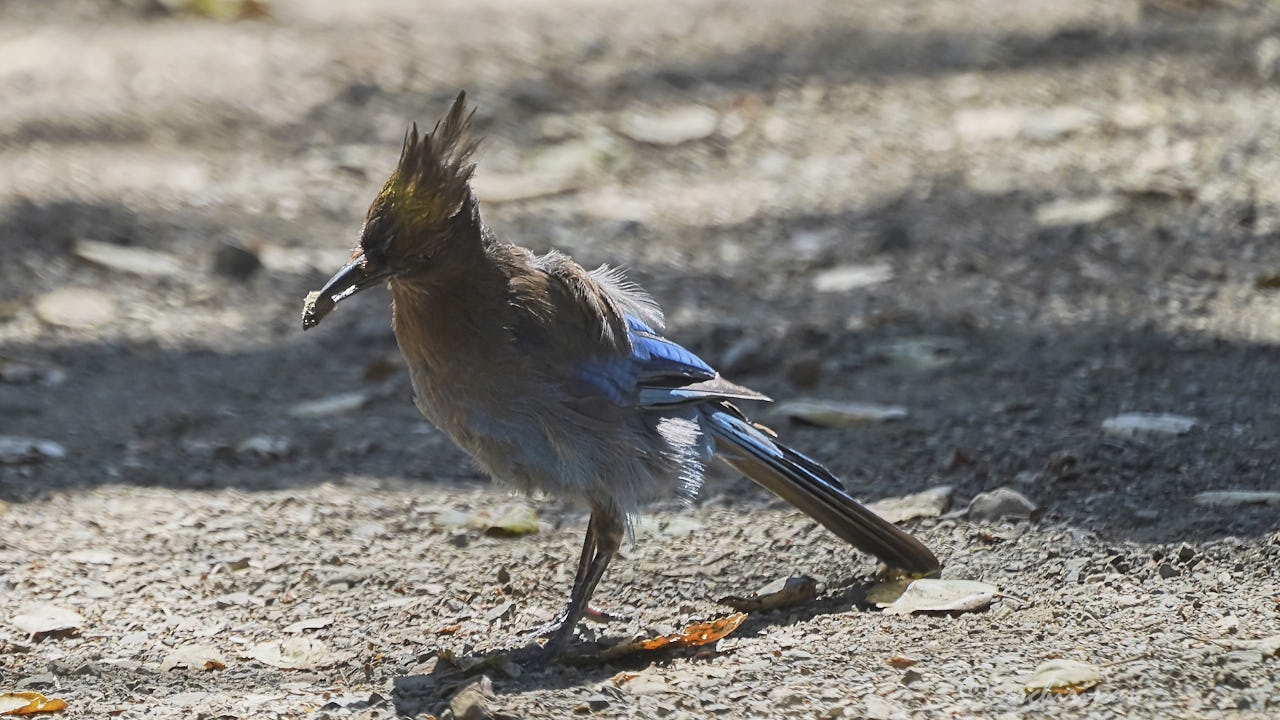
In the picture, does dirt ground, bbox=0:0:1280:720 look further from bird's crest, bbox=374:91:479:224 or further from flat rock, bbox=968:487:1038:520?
bird's crest, bbox=374:91:479:224

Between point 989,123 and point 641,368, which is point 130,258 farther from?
point 989,123

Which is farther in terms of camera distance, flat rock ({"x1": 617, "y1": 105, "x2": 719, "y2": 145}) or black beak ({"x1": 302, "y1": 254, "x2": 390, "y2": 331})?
flat rock ({"x1": 617, "y1": 105, "x2": 719, "y2": 145})

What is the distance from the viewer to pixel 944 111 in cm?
682

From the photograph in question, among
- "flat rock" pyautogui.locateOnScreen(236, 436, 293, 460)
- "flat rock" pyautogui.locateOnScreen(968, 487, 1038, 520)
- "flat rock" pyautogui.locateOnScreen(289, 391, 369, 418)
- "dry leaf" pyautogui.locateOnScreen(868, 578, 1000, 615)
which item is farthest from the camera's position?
"flat rock" pyautogui.locateOnScreen(289, 391, 369, 418)

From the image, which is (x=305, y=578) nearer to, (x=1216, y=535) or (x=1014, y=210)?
(x=1216, y=535)

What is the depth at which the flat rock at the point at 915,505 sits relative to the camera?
3.75 m

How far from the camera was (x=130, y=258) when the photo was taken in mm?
5770

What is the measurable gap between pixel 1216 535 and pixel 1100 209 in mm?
2512

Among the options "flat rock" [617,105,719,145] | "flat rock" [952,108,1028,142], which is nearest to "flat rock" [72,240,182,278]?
"flat rock" [617,105,719,145]

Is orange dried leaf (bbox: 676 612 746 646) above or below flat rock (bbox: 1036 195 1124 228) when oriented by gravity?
below

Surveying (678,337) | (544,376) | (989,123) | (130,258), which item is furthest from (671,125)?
(544,376)

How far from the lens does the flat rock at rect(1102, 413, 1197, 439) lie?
156 inches

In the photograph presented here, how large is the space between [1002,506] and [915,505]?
221 mm

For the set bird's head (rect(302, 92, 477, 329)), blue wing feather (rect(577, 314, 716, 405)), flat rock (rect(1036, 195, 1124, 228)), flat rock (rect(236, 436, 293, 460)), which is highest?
bird's head (rect(302, 92, 477, 329))
